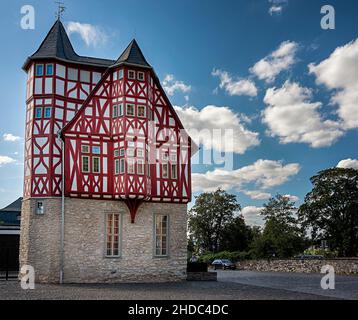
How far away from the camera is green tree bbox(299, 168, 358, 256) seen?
40.1 metres

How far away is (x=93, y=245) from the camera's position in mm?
21578

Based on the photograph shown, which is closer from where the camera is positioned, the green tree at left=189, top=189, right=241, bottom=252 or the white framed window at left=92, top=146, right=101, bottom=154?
the white framed window at left=92, top=146, right=101, bottom=154

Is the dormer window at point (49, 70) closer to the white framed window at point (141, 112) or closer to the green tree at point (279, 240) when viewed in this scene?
the white framed window at point (141, 112)

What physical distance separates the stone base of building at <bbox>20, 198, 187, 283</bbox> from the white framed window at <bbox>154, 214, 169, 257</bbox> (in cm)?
17

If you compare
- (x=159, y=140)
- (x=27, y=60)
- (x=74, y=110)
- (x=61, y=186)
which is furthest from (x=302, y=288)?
(x=27, y=60)

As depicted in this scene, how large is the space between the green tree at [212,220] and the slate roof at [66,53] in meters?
32.7

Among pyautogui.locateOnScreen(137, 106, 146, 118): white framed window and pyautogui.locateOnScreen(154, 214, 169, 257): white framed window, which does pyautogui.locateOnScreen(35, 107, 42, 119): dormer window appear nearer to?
pyautogui.locateOnScreen(137, 106, 146, 118): white framed window

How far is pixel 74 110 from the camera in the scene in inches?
909

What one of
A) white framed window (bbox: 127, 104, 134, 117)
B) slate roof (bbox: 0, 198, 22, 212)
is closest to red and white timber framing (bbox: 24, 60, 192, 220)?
white framed window (bbox: 127, 104, 134, 117)

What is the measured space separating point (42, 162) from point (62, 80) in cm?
392

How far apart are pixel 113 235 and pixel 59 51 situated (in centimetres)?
885

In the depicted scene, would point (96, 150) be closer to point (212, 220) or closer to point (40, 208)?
point (40, 208)

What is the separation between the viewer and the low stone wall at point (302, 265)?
2867 cm

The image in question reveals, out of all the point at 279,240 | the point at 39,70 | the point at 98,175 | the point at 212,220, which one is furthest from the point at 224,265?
the point at 39,70
